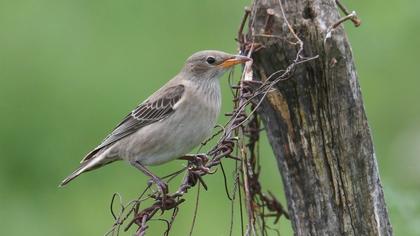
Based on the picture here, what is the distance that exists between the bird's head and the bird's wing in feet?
0.63

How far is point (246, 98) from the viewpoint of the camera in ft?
24.4

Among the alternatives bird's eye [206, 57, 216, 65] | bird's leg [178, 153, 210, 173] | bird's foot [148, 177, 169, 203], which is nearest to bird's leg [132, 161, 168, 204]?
bird's foot [148, 177, 169, 203]

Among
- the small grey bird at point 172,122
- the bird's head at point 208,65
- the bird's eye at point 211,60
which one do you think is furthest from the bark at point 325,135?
the bird's eye at point 211,60

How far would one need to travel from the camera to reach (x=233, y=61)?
324 inches

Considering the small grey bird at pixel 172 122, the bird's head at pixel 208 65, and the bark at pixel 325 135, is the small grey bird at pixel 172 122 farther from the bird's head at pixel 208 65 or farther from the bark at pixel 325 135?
the bark at pixel 325 135

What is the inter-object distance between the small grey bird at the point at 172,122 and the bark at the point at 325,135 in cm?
96

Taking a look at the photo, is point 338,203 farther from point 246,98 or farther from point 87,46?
point 87,46

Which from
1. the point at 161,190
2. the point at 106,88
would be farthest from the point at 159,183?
the point at 106,88

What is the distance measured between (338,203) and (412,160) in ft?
16.1

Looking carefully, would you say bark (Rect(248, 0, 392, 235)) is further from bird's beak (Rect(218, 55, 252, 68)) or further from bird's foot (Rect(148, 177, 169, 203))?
bird's foot (Rect(148, 177, 169, 203))

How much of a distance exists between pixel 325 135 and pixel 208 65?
6.24 ft

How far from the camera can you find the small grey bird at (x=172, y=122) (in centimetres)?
841

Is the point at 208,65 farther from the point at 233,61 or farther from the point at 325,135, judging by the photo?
the point at 325,135

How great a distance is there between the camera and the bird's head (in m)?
8.73
